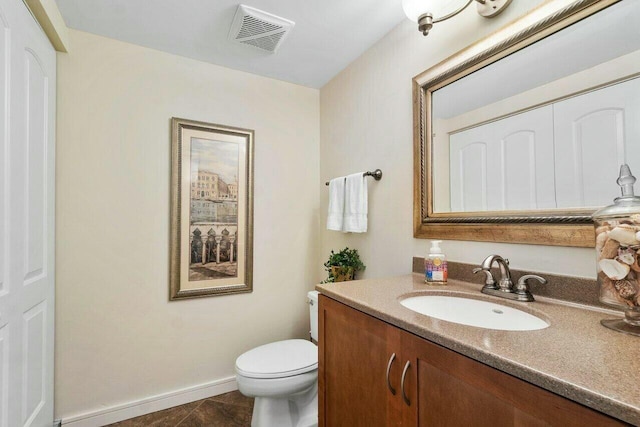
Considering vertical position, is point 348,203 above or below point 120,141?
below

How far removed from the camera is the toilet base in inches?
61.6

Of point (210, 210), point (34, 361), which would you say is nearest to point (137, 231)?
point (210, 210)

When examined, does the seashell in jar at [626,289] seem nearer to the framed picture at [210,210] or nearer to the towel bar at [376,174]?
the towel bar at [376,174]

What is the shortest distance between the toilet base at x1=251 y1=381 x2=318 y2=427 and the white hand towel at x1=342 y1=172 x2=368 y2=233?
0.92 metres

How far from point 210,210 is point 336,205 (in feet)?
2.83

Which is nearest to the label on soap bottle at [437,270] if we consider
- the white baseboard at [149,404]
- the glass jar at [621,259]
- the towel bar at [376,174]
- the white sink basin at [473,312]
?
the white sink basin at [473,312]

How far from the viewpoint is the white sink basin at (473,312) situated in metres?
0.93

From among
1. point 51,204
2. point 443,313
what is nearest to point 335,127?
point 443,313

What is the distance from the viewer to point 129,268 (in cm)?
184

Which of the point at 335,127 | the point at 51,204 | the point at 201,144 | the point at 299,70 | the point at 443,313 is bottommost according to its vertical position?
the point at 443,313

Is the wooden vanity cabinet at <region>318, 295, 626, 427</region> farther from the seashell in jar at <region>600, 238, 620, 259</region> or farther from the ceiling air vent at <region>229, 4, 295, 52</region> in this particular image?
the ceiling air vent at <region>229, 4, 295, 52</region>

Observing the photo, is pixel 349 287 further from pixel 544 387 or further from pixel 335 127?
pixel 335 127

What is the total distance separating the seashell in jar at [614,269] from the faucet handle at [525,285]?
279mm

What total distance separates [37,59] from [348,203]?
5.65 ft
